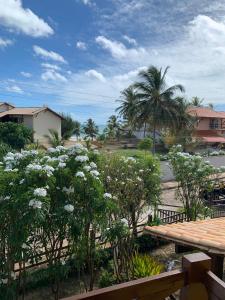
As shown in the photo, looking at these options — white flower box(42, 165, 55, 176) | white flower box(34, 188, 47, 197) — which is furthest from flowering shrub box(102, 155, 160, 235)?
white flower box(34, 188, 47, 197)

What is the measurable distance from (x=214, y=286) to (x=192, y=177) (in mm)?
9825

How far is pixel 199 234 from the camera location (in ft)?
19.3

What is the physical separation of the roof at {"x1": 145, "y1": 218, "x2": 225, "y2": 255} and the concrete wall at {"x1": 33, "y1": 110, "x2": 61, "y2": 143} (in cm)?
3524

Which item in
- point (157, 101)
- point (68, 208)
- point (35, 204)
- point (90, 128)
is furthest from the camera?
point (90, 128)

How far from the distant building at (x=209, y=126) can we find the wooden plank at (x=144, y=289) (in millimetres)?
44091

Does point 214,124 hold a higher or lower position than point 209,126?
higher

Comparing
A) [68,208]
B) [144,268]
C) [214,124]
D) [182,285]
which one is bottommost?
[144,268]

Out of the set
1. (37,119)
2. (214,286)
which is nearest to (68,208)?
(214,286)

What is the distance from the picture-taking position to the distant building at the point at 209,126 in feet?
150

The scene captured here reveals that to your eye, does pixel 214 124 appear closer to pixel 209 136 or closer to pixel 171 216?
pixel 209 136

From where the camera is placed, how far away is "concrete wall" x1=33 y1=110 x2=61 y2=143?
40.8 m

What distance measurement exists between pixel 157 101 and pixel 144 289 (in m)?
31.1

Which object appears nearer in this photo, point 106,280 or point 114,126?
point 106,280

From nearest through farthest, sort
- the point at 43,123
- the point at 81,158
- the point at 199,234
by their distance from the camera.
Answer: the point at 81,158
the point at 199,234
the point at 43,123
